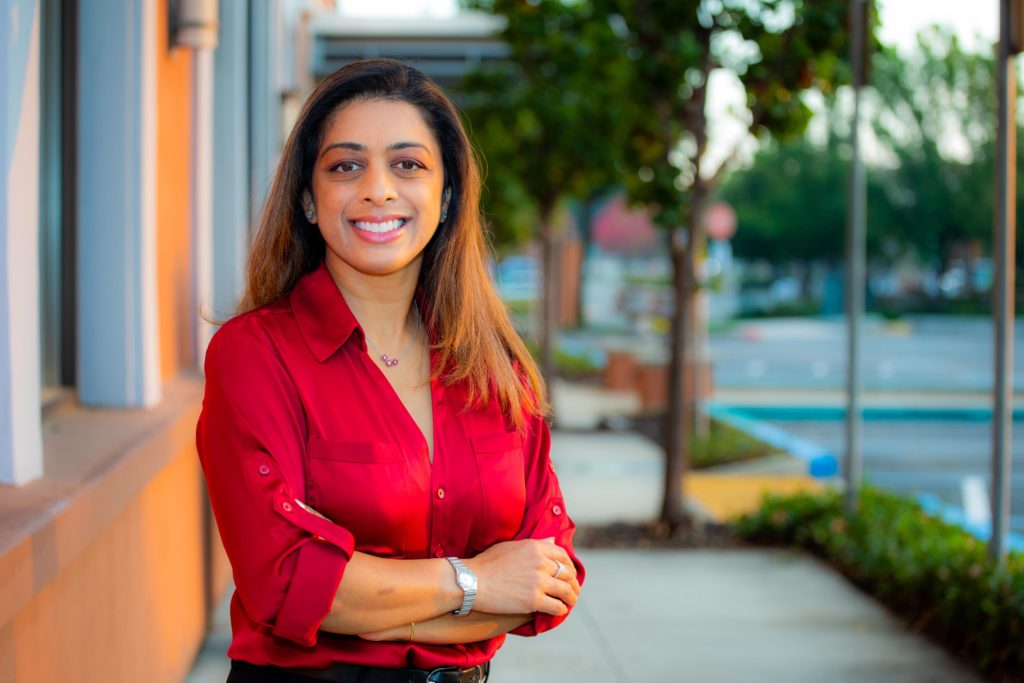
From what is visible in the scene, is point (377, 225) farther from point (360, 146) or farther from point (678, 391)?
point (678, 391)

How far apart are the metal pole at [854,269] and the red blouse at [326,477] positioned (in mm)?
5300

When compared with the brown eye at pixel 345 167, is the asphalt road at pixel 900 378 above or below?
below

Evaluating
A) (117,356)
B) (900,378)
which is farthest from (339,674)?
(900,378)

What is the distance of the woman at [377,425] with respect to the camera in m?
2.02

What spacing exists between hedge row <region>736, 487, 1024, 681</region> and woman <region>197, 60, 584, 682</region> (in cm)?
330

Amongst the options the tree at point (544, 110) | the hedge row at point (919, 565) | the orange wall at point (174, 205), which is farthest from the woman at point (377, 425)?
the tree at point (544, 110)

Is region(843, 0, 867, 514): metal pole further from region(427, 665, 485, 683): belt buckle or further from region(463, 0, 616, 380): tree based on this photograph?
region(427, 665, 485, 683): belt buckle

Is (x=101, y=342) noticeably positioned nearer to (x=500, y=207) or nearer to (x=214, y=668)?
(x=214, y=668)

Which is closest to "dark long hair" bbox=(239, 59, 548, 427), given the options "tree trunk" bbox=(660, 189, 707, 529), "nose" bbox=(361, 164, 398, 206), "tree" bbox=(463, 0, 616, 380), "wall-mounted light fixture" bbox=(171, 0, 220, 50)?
"nose" bbox=(361, 164, 398, 206)

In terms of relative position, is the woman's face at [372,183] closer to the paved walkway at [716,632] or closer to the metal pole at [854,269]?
the paved walkway at [716,632]

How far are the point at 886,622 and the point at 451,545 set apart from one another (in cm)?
429

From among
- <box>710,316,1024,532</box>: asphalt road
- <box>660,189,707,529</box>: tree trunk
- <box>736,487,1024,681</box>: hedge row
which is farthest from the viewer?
<box>710,316,1024,532</box>: asphalt road

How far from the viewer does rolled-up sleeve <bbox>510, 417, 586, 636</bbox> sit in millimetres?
2309

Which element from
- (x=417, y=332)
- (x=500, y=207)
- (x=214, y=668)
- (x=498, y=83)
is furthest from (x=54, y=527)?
(x=500, y=207)
